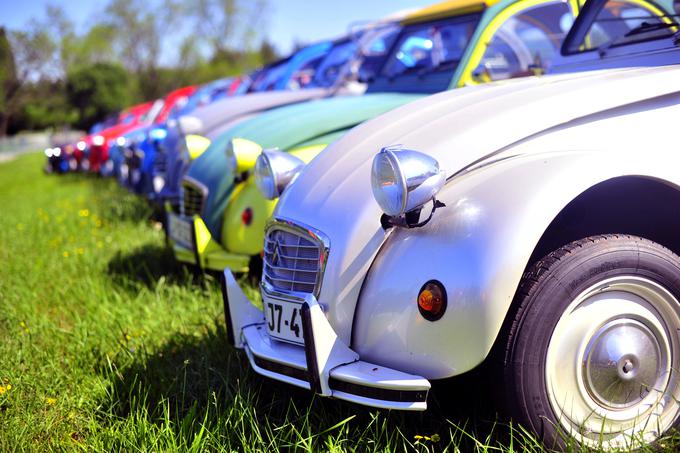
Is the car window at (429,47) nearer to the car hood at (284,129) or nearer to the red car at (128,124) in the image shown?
the car hood at (284,129)

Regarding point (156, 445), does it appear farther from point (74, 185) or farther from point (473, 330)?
point (74, 185)

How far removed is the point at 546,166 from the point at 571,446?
0.83m

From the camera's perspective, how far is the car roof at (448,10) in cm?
499

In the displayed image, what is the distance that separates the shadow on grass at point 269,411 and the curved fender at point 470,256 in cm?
22

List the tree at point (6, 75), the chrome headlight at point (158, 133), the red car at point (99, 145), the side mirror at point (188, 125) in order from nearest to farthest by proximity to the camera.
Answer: the side mirror at point (188, 125)
the chrome headlight at point (158, 133)
the red car at point (99, 145)
the tree at point (6, 75)

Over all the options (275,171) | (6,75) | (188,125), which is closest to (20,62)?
(6,75)

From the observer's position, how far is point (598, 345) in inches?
84.1

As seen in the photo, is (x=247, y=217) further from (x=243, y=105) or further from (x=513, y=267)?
(x=243, y=105)

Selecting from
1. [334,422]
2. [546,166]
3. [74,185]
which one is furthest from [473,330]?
[74,185]

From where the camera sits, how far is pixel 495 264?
78.6 inches

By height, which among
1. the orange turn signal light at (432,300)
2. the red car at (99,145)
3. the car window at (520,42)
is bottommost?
the red car at (99,145)

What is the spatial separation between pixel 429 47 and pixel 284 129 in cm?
139

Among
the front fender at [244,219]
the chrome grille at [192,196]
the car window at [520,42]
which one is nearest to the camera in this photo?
the front fender at [244,219]

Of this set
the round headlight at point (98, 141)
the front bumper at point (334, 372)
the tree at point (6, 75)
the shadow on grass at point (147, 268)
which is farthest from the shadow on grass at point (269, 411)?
the tree at point (6, 75)
